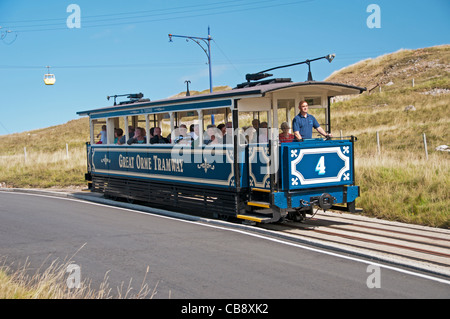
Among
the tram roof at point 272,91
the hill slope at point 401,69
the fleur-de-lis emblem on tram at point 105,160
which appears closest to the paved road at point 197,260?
the tram roof at point 272,91

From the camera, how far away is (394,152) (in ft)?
71.7

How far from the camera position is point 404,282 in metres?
6.66

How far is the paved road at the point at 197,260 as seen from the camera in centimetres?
639

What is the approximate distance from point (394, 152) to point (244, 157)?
1272 centimetres

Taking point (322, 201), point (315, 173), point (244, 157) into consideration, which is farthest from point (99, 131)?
point (322, 201)

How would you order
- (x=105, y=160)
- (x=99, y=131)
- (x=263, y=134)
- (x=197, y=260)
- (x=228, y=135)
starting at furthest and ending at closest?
(x=99, y=131) → (x=105, y=160) → (x=228, y=135) → (x=263, y=134) → (x=197, y=260)

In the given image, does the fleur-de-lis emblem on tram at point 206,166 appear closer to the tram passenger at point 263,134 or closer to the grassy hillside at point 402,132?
the tram passenger at point 263,134

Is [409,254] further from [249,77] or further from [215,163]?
[249,77]

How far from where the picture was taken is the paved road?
6.39 m

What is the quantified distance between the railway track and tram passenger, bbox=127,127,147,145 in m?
5.42

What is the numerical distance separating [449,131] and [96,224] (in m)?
22.0

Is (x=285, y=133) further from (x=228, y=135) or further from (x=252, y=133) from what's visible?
(x=228, y=135)
